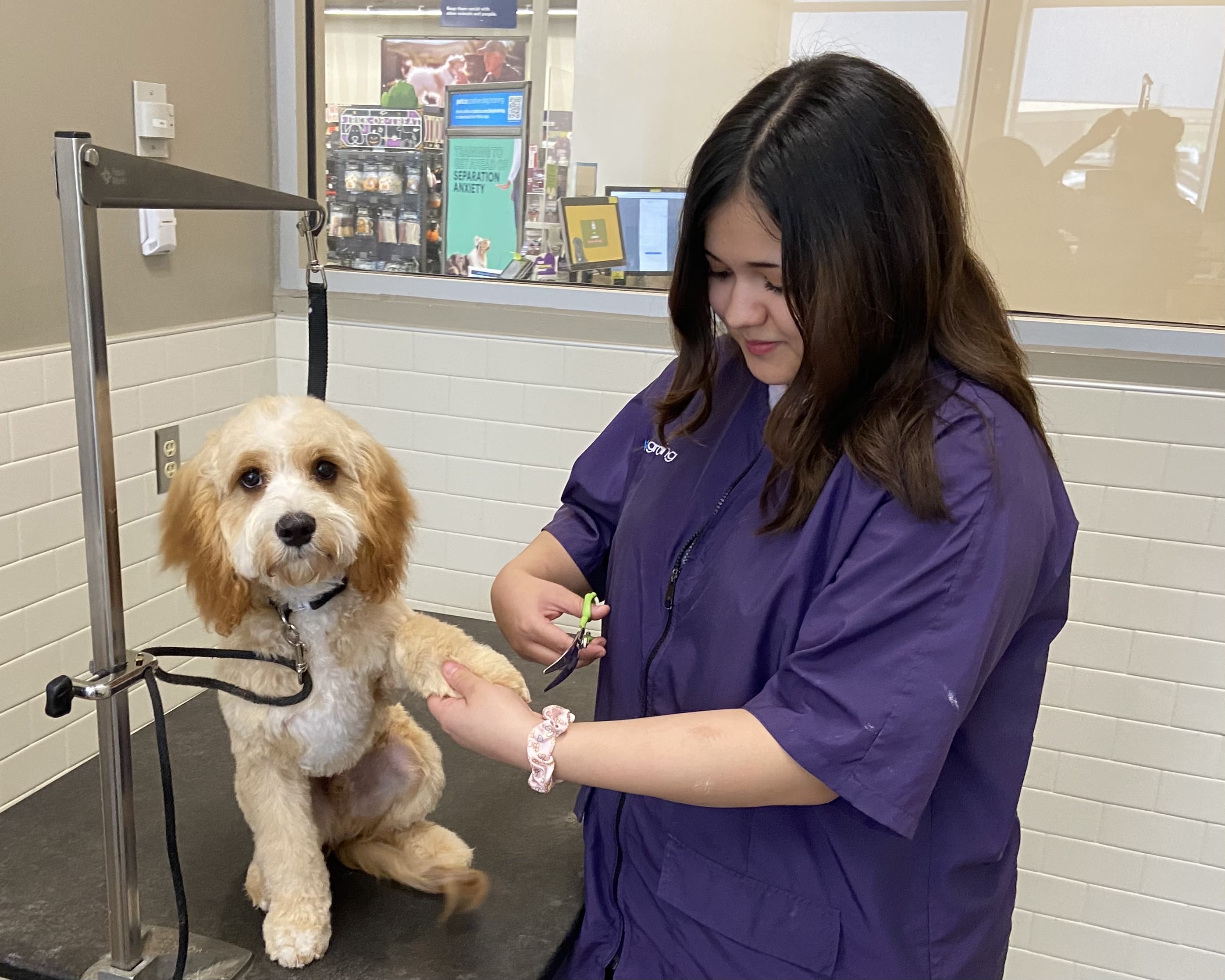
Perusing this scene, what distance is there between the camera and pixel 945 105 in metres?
2.15

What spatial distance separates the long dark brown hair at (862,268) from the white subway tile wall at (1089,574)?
1141 millimetres

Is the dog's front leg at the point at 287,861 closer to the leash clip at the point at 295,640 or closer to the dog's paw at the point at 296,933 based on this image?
the dog's paw at the point at 296,933

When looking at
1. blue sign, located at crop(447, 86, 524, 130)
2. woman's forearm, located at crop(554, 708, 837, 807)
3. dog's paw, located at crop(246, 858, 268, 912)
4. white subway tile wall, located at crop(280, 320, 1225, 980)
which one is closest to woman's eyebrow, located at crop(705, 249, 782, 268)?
woman's forearm, located at crop(554, 708, 837, 807)

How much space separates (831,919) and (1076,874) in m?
1.49

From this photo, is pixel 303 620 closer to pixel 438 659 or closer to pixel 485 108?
pixel 438 659

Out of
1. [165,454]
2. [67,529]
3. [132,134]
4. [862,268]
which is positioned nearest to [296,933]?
[862,268]

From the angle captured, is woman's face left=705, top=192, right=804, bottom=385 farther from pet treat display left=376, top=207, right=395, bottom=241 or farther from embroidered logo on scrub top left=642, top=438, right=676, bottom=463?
pet treat display left=376, top=207, right=395, bottom=241

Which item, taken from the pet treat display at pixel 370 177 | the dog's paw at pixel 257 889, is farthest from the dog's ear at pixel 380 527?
the pet treat display at pixel 370 177

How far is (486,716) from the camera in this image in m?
1.02

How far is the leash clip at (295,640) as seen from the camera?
111 centimetres

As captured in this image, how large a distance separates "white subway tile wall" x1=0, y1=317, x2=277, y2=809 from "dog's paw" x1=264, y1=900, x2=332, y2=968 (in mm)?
438

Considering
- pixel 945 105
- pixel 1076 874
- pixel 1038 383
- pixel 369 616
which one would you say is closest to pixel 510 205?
pixel 945 105

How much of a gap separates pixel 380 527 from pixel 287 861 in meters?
0.38

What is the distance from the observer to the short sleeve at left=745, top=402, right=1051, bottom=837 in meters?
0.90
